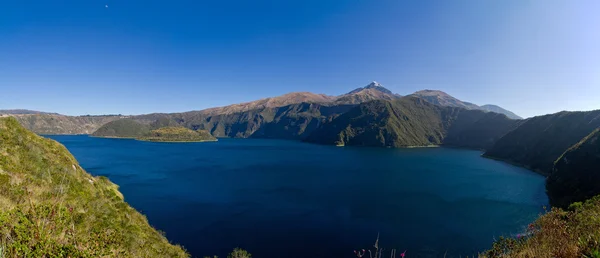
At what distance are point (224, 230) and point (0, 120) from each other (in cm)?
4142

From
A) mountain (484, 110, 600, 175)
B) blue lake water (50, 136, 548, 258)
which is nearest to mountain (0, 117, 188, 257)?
blue lake water (50, 136, 548, 258)

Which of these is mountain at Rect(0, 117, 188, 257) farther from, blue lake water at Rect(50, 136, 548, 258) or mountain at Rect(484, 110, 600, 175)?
mountain at Rect(484, 110, 600, 175)

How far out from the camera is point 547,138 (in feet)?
515

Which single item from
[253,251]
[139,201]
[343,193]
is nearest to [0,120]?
[253,251]

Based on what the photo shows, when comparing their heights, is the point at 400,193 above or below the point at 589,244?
below

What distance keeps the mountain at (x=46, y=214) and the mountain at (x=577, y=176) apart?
101 metres

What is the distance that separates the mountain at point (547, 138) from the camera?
142 metres

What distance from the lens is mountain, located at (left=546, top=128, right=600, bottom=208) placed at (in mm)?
74500

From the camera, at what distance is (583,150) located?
92.6m

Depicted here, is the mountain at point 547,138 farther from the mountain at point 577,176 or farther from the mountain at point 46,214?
the mountain at point 46,214

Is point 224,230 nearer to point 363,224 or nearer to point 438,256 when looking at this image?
point 363,224

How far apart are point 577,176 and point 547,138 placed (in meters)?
96.6

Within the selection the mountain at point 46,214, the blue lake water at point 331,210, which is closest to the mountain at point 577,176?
the blue lake water at point 331,210

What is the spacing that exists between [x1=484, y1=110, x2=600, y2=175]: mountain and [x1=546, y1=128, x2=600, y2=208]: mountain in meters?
39.9
